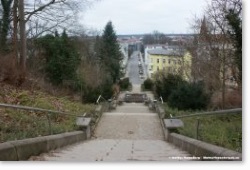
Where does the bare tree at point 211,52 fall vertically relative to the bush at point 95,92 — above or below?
above

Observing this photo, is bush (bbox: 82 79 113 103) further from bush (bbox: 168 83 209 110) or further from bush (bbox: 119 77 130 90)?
bush (bbox: 168 83 209 110)

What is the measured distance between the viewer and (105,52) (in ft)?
147

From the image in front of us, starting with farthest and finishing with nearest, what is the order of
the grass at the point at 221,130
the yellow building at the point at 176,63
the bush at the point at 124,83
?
1. the bush at the point at 124,83
2. the yellow building at the point at 176,63
3. the grass at the point at 221,130

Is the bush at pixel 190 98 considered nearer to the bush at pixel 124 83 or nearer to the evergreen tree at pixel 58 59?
the evergreen tree at pixel 58 59

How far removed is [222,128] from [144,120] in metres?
10.9

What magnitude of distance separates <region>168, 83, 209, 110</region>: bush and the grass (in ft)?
34.6

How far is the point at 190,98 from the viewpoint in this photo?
22.4m

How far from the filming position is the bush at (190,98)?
71.1 feet

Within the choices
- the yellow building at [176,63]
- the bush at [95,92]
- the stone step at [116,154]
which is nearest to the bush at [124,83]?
the yellow building at [176,63]

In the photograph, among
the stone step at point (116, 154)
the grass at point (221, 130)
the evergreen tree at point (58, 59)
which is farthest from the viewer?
the evergreen tree at point (58, 59)

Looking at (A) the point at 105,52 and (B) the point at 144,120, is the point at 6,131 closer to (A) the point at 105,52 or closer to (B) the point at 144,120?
(B) the point at 144,120

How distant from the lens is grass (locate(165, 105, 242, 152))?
6363 millimetres

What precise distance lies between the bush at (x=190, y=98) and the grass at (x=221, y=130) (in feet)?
34.6

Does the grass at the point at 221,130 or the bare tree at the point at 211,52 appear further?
the bare tree at the point at 211,52
